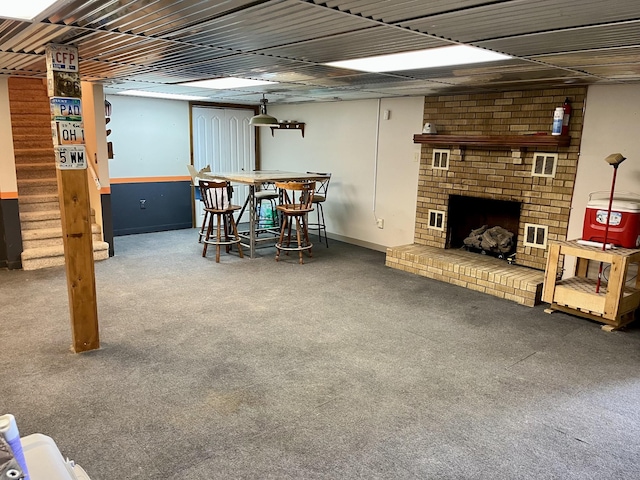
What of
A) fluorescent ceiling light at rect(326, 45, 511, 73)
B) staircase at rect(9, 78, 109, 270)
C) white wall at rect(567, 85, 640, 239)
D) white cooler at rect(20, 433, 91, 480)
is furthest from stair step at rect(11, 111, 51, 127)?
white wall at rect(567, 85, 640, 239)

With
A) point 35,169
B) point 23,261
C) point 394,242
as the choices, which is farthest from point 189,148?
point 394,242

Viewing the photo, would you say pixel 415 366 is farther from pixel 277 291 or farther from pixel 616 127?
pixel 616 127

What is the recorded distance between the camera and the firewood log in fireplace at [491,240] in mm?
5270

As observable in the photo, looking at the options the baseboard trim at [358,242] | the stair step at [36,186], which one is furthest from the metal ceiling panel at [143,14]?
the baseboard trim at [358,242]

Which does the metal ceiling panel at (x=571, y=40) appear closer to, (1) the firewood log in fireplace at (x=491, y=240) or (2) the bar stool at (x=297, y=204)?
→ (1) the firewood log in fireplace at (x=491, y=240)

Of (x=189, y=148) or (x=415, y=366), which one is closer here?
(x=415, y=366)

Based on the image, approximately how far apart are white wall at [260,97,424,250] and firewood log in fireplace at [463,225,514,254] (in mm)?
852

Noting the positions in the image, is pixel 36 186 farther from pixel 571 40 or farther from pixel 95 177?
pixel 571 40

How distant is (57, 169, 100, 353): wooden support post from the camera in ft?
10.3

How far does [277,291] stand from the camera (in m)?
4.68

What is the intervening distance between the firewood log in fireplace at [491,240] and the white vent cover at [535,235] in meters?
0.28

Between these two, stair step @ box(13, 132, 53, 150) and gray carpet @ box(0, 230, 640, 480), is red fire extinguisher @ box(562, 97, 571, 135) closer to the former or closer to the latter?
gray carpet @ box(0, 230, 640, 480)

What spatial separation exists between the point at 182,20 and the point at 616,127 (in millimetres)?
3880

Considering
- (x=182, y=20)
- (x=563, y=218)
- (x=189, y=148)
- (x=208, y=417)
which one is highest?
(x=182, y=20)
